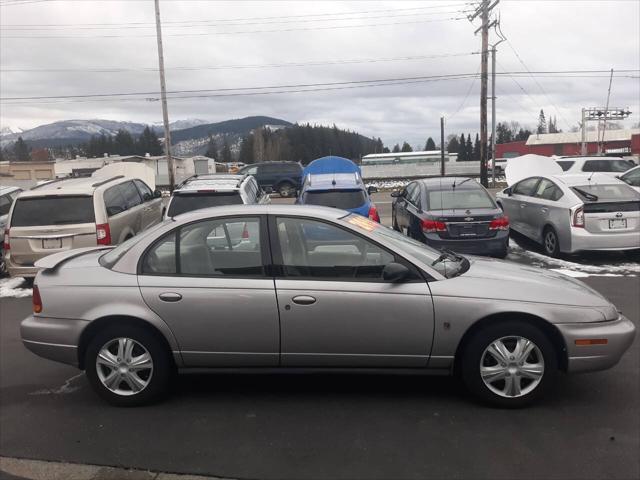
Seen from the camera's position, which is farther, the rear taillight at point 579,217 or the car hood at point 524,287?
the rear taillight at point 579,217

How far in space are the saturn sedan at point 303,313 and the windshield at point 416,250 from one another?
0.07 feet

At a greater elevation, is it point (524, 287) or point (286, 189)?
point (524, 287)

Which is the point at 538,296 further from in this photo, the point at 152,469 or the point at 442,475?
the point at 152,469

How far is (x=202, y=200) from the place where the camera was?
25.9ft

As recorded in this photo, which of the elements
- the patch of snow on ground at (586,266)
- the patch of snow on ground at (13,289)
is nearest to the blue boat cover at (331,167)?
the patch of snow on ground at (586,266)

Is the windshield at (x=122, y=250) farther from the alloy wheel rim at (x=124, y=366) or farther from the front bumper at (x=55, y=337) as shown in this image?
the alloy wheel rim at (x=124, y=366)

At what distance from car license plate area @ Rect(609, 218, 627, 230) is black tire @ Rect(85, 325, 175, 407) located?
25.4 ft

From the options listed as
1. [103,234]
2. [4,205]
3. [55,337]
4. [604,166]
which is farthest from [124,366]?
[604,166]

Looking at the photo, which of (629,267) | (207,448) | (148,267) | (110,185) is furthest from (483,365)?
(110,185)

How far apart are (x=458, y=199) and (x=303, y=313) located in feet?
20.0

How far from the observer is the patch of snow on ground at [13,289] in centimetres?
822

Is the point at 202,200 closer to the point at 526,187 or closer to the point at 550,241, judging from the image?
the point at 550,241

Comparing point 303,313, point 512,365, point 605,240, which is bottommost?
point 605,240

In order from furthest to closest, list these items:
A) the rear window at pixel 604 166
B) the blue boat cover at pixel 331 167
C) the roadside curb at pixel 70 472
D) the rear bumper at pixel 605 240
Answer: the rear window at pixel 604 166, the blue boat cover at pixel 331 167, the rear bumper at pixel 605 240, the roadside curb at pixel 70 472
